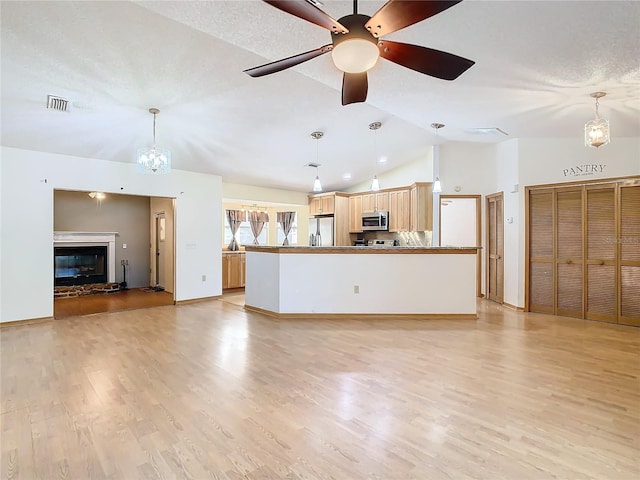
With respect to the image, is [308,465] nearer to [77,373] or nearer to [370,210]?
[77,373]

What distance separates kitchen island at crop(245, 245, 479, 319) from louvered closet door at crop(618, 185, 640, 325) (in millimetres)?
1965

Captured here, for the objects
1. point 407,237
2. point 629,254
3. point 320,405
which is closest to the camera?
point 320,405

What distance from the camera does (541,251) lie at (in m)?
5.51

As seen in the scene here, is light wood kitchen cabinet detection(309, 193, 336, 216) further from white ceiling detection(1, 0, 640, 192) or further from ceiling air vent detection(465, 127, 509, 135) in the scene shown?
ceiling air vent detection(465, 127, 509, 135)

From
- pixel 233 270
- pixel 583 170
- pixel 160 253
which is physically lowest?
pixel 233 270

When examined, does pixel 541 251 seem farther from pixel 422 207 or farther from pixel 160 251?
pixel 160 251

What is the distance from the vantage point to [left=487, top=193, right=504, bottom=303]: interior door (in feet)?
20.1

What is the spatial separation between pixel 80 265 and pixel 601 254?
10169mm

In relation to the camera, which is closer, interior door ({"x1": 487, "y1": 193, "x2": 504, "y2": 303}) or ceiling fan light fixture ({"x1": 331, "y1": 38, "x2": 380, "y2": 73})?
ceiling fan light fixture ({"x1": 331, "y1": 38, "x2": 380, "y2": 73})

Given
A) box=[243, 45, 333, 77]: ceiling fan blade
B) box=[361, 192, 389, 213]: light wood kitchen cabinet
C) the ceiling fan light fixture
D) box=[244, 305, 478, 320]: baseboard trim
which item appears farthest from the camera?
box=[361, 192, 389, 213]: light wood kitchen cabinet

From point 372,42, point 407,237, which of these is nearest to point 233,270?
point 407,237

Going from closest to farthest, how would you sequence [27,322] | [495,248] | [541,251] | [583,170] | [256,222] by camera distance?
1. [27,322]
2. [583,170]
3. [541,251]
4. [495,248]
5. [256,222]

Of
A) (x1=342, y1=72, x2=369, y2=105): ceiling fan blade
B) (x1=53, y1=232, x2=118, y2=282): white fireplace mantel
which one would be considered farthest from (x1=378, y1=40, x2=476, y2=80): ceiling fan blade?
(x1=53, y1=232, x2=118, y2=282): white fireplace mantel

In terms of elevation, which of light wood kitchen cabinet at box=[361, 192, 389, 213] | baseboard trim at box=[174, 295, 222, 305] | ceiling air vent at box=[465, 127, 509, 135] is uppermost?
ceiling air vent at box=[465, 127, 509, 135]
